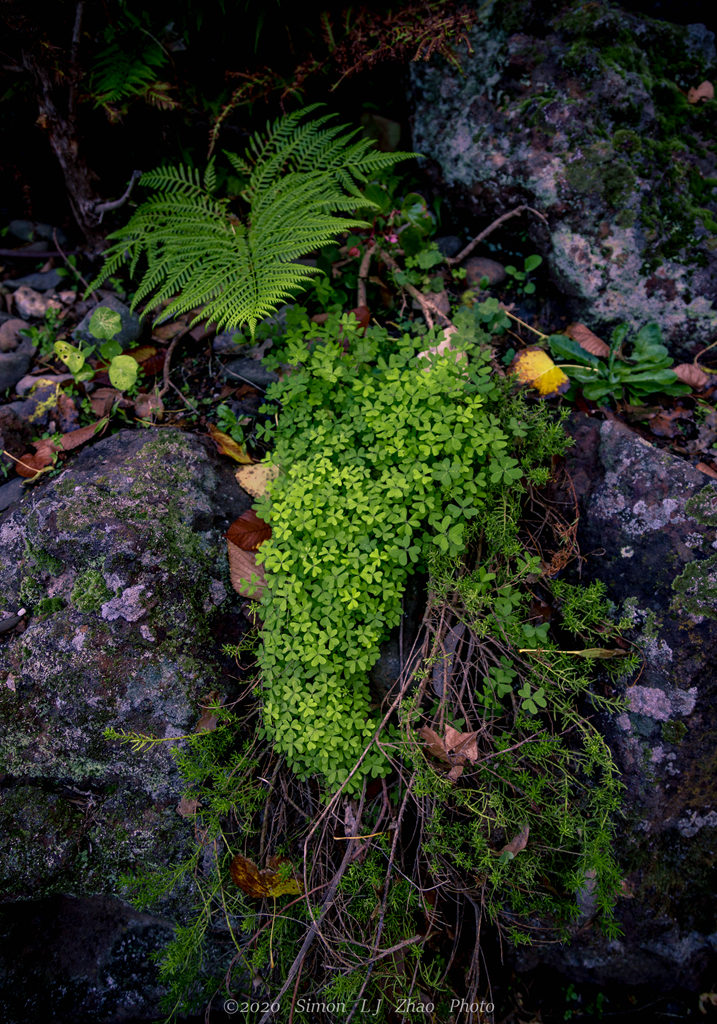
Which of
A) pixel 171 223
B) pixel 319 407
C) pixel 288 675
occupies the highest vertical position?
pixel 171 223

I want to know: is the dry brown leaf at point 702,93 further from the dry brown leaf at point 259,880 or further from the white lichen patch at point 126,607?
the dry brown leaf at point 259,880

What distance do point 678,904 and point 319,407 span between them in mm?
3055

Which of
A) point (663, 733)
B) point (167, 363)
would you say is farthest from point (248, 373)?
point (663, 733)

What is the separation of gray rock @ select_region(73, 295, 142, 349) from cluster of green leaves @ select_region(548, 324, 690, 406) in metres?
2.61

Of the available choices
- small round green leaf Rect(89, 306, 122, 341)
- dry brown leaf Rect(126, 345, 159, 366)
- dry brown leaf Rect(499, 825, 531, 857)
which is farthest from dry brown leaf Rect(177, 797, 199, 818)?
small round green leaf Rect(89, 306, 122, 341)

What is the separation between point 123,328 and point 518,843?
143 inches

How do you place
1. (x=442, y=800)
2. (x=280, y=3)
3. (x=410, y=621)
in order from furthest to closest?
(x=280, y=3) → (x=410, y=621) → (x=442, y=800)

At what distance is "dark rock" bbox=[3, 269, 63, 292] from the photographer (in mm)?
3986

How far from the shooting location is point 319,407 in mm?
3035

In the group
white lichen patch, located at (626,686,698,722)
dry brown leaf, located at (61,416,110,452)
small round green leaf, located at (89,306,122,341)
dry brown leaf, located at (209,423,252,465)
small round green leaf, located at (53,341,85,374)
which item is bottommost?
white lichen patch, located at (626,686,698,722)

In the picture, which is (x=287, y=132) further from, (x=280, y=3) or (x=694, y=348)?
(x=694, y=348)

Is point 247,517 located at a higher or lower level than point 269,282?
lower

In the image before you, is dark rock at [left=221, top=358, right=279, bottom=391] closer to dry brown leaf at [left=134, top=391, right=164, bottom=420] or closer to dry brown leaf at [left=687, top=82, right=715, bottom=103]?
dry brown leaf at [left=134, top=391, right=164, bottom=420]

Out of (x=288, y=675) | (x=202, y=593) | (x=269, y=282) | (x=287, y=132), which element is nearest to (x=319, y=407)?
(x=269, y=282)
